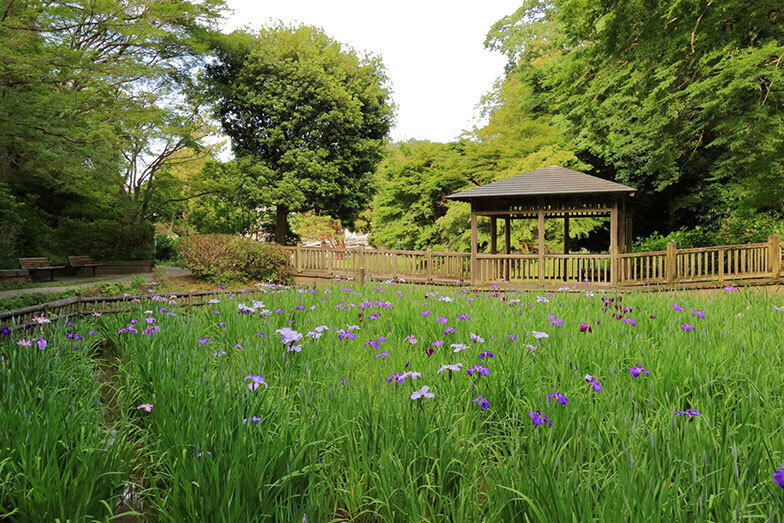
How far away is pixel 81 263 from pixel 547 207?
14.8 meters

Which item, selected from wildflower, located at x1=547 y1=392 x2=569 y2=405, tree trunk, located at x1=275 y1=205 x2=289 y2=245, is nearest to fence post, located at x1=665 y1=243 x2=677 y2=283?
wildflower, located at x1=547 y1=392 x2=569 y2=405

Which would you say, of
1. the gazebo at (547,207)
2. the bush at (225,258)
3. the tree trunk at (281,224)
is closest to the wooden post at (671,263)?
the gazebo at (547,207)

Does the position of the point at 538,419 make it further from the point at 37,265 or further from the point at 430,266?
the point at 37,265

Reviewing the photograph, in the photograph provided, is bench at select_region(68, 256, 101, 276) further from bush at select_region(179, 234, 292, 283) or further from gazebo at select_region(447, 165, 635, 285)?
gazebo at select_region(447, 165, 635, 285)

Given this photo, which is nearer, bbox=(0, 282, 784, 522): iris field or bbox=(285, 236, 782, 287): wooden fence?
bbox=(0, 282, 784, 522): iris field

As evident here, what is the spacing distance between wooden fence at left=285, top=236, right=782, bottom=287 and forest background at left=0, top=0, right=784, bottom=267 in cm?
134

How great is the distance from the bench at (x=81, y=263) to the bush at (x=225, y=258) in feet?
14.6

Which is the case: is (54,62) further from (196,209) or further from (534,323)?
(196,209)

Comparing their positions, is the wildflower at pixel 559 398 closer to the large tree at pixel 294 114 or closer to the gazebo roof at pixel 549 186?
the gazebo roof at pixel 549 186

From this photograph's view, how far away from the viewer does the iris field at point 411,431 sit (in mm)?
1573

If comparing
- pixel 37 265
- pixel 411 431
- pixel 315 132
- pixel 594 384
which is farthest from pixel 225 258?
pixel 594 384

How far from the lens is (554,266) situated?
1248 cm

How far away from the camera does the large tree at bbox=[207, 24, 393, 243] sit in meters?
18.6

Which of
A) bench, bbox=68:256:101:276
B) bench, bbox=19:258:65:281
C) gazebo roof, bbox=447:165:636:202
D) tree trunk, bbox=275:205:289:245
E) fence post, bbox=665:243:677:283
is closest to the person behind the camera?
fence post, bbox=665:243:677:283
